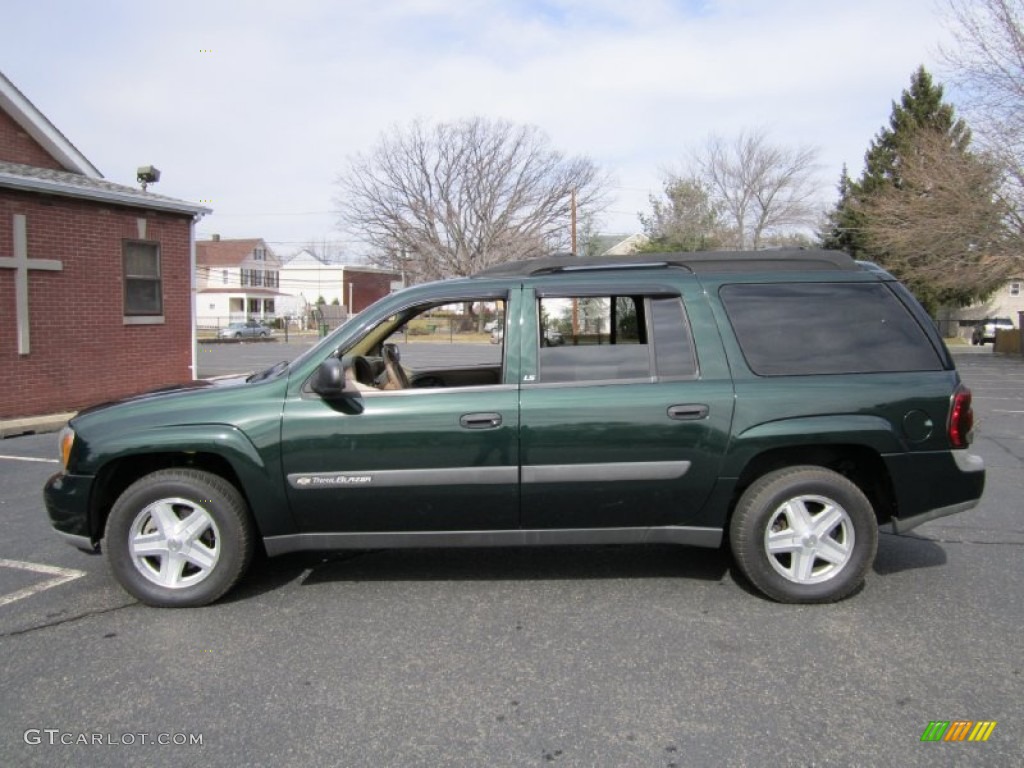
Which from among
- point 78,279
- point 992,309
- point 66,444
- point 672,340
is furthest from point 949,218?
point 992,309

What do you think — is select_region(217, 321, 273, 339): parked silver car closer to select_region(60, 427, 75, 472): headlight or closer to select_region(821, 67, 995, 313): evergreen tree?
select_region(821, 67, 995, 313): evergreen tree

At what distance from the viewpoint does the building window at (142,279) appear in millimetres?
11758

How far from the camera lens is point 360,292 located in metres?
77.4

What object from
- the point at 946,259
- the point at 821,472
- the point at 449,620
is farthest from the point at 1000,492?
the point at 946,259

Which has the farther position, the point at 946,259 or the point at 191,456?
the point at 946,259

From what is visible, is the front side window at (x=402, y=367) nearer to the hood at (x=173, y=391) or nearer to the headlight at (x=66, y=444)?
the hood at (x=173, y=391)

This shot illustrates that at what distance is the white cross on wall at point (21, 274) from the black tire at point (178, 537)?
26.4 feet

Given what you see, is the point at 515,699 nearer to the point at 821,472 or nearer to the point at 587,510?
the point at 587,510

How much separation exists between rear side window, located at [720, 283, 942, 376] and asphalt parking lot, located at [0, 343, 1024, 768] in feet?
4.12

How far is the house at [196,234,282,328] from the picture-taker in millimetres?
67938

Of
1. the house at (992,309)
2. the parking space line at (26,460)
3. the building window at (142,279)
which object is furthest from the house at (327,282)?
the parking space line at (26,460)

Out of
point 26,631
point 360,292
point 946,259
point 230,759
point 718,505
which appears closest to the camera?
point 230,759

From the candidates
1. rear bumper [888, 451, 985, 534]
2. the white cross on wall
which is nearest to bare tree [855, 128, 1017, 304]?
rear bumper [888, 451, 985, 534]

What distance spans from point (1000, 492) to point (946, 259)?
2425 cm
